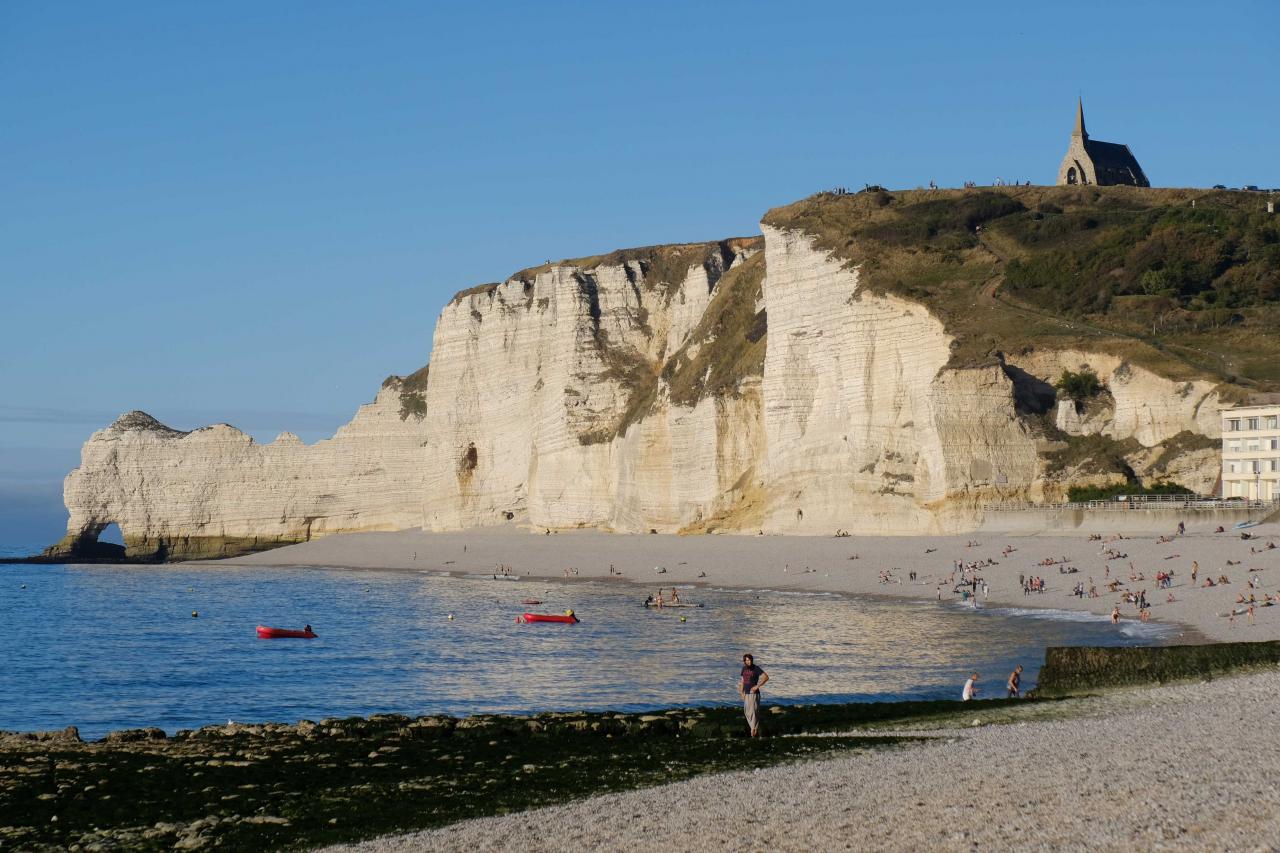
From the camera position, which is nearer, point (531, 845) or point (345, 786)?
point (531, 845)

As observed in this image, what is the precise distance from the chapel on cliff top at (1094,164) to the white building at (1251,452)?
5330 centimetres

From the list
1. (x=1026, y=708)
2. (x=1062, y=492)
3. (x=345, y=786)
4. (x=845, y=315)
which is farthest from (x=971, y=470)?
(x=345, y=786)

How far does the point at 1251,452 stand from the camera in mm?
46250

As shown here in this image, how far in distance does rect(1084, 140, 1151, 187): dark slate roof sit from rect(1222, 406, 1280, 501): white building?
53.9 meters

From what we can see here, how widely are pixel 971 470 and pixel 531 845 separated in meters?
43.8

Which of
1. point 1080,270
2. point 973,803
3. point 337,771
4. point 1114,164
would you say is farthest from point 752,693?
point 1114,164

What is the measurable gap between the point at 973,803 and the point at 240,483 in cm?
8766

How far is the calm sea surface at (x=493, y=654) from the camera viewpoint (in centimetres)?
2520

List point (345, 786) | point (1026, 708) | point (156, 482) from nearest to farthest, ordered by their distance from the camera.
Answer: point (345, 786), point (1026, 708), point (156, 482)

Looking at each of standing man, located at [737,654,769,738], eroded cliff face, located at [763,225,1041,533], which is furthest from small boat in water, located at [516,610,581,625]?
standing man, located at [737,654,769,738]

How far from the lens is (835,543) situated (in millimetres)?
53500

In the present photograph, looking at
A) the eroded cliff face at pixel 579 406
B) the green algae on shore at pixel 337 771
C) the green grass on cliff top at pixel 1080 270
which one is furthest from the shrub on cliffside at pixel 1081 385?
the green algae on shore at pixel 337 771

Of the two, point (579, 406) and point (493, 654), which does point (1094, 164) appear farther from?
point (493, 654)

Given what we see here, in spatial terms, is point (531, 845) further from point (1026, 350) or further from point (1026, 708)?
point (1026, 350)
